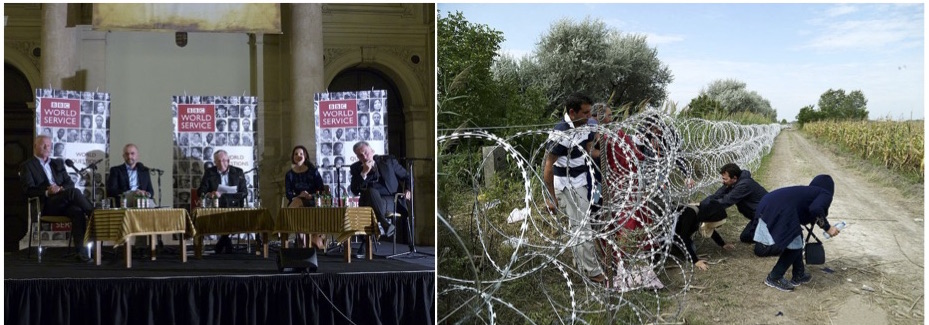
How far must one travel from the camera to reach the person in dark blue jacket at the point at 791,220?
20.0 feet

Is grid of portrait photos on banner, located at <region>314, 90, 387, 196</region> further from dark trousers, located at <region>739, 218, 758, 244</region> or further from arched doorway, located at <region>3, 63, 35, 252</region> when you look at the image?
dark trousers, located at <region>739, 218, 758, 244</region>

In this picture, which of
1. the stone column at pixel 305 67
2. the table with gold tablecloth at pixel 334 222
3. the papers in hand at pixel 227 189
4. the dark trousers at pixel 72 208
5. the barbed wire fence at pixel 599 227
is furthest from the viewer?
the papers in hand at pixel 227 189

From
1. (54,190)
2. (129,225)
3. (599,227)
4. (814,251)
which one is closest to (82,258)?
(129,225)

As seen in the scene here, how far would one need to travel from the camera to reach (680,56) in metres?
6.29

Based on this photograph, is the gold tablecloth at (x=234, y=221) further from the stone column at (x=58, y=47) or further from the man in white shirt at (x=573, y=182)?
the man in white shirt at (x=573, y=182)

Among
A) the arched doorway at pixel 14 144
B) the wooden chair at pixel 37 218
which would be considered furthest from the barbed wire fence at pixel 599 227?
the arched doorway at pixel 14 144

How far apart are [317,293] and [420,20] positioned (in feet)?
6.66

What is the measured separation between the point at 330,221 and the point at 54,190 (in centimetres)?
184

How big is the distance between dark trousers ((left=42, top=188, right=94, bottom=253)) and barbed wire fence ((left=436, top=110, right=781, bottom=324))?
2.45m

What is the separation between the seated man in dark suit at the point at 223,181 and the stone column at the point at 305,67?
1.53 feet

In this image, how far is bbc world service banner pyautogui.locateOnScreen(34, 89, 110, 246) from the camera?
6902mm

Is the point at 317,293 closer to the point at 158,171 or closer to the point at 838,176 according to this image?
the point at 158,171

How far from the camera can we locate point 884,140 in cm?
624

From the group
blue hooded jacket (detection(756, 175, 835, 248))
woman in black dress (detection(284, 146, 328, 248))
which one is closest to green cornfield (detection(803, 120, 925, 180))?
blue hooded jacket (detection(756, 175, 835, 248))
